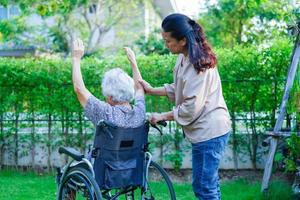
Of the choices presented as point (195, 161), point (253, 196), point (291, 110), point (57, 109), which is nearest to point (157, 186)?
point (253, 196)

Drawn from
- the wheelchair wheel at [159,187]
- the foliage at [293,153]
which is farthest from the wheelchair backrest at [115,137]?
the foliage at [293,153]

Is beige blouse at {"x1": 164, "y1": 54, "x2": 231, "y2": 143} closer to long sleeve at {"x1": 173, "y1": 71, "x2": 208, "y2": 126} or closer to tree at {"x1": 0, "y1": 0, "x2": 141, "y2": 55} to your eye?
long sleeve at {"x1": 173, "y1": 71, "x2": 208, "y2": 126}

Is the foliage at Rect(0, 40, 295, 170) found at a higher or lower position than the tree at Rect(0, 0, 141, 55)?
lower

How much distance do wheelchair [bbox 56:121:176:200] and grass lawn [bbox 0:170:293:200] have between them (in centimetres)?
167

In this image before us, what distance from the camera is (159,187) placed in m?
4.80

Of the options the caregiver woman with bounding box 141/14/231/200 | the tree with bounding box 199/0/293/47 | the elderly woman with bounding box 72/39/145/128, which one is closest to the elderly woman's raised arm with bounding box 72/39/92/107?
the elderly woman with bounding box 72/39/145/128

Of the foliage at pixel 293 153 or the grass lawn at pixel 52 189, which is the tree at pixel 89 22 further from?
the foliage at pixel 293 153

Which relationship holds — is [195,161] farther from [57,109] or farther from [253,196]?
[57,109]

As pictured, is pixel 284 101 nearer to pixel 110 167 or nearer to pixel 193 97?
pixel 193 97

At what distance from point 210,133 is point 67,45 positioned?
12364 mm

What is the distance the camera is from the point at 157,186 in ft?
16.1

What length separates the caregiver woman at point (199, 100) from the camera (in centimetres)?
324

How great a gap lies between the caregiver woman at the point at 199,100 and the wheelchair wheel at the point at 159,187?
28 centimetres

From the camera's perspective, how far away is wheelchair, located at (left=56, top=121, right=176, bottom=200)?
136 inches
